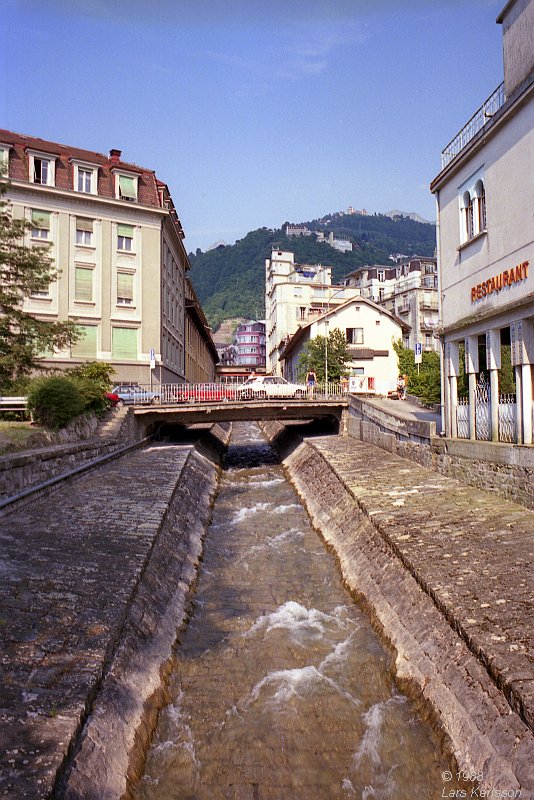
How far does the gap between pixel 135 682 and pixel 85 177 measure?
37.7 meters

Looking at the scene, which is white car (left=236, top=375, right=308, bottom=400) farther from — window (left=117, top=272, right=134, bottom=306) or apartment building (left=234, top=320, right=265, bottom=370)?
apartment building (left=234, top=320, right=265, bottom=370)

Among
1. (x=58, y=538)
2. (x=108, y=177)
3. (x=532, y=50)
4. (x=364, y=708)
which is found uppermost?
(x=108, y=177)

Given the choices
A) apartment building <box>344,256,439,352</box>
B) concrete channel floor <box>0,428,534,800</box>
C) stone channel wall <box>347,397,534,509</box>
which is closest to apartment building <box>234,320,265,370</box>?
apartment building <box>344,256,439,352</box>

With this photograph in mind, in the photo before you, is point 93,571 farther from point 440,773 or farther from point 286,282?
point 286,282

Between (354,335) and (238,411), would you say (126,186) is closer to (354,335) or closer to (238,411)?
(238,411)

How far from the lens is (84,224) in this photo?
36219 millimetres

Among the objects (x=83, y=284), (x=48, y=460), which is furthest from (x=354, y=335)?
(x=48, y=460)

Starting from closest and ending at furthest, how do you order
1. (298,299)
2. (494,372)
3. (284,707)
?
(284,707), (494,372), (298,299)

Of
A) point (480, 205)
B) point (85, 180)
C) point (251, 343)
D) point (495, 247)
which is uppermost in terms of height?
point (251, 343)

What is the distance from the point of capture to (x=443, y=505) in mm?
12562

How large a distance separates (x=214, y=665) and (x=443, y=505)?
7171 mm

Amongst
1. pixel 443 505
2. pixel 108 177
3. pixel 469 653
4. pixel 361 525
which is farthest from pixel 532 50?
pixel 108 177

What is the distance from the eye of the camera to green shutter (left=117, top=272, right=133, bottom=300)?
3728 cm

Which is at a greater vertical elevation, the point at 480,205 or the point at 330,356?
the point at 480,205
